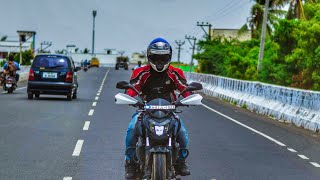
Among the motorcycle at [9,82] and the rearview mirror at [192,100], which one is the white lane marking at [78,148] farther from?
the motorcycle at [9,82]

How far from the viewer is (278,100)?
22.0m

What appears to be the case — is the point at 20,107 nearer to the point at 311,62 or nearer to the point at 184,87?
the point at 184,87

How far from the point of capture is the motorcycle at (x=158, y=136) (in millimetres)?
6387

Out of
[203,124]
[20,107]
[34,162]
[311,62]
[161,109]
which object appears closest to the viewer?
[161,109]

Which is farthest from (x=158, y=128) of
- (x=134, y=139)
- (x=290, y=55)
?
(x=290, y=55)

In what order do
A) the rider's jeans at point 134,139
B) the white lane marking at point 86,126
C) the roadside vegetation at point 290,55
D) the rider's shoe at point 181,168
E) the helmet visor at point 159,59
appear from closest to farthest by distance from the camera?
the helmet visor at point 159,59, the rider's jeans at point 134,139, the rider's shoe at point 181,168, the white lane marking at point 86,126, the roadside vegetation at point 290,55

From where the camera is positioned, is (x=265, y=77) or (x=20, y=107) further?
(x=265, y=77)

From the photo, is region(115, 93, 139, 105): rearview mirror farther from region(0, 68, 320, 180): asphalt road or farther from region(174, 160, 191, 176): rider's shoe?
region(0, 68, 320, 180): asphalt road

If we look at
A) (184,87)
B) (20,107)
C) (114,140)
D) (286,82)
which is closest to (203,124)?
(114,140)

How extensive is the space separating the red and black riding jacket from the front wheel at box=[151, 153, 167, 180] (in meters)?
1.03

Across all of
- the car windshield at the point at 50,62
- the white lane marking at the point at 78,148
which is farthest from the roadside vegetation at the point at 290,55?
the white lane marking at the point at 78,148

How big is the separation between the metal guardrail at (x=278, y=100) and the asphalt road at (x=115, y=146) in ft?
1.62

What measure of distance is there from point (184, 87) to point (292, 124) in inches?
504

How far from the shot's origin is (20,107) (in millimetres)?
21156
